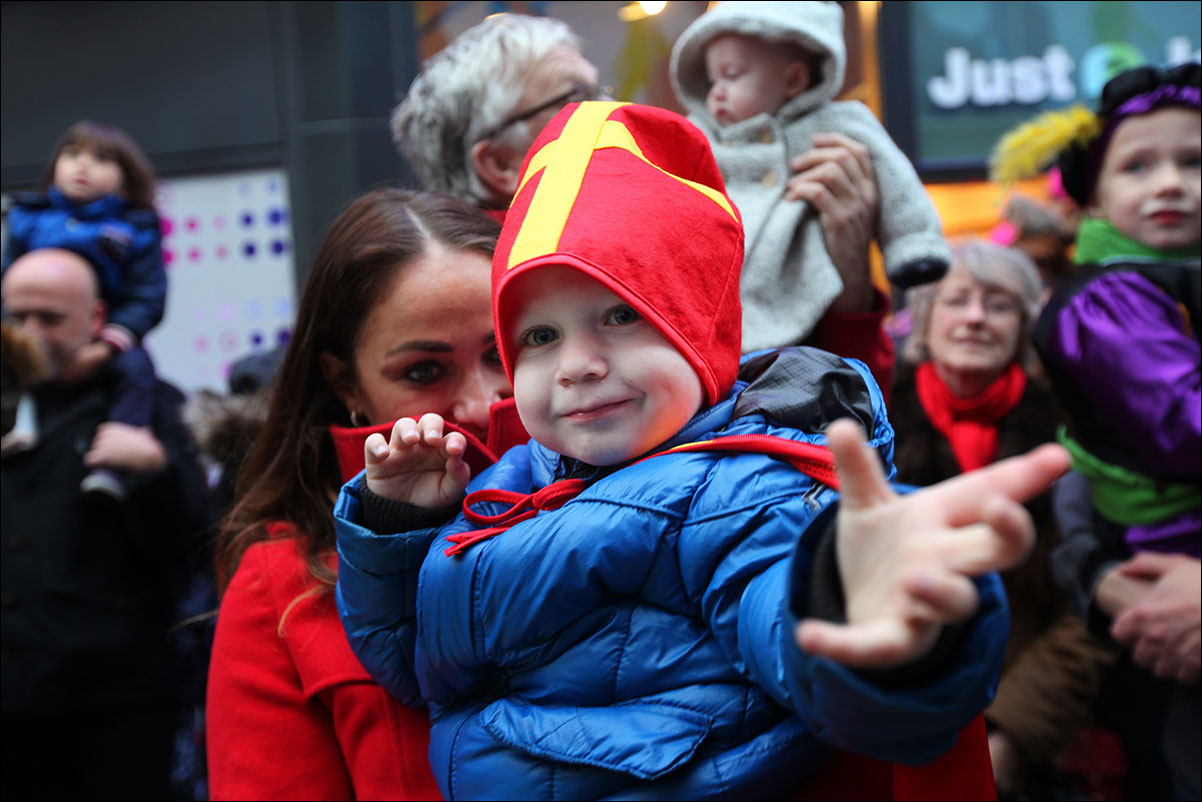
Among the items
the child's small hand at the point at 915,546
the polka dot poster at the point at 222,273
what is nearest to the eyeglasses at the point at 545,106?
the child's small hand at the point at 915,546

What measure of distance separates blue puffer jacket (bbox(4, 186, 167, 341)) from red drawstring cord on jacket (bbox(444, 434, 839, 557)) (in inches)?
96.2

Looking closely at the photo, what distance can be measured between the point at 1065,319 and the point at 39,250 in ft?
9.48

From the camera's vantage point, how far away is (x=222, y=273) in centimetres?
495

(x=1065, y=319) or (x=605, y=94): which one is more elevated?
(x=605, y=94)

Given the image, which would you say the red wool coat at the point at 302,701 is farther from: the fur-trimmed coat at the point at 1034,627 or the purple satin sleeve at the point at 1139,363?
the fur-trimmed coat at the point at 1034,627

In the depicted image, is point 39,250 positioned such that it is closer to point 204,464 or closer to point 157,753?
point 204,464

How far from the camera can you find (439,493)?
1.31 metres

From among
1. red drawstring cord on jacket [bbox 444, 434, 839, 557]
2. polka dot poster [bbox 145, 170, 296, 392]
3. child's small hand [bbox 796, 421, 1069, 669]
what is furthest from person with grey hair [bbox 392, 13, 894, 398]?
polka dot poster [bbox 145, 170, 296, 392]

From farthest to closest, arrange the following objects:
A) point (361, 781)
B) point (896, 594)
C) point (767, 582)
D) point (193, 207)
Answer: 1. point (193, 207)
2. point (361, 781)
3. point (767, 582)
4. point (896, 594)

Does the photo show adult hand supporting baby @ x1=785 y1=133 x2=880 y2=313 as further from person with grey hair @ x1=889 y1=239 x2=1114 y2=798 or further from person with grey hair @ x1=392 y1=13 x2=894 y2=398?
person with grey hair @ x1=889 y1=239 x2=1114 y2=798

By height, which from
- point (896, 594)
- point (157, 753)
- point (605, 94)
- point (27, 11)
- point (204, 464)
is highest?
point (27, 11)

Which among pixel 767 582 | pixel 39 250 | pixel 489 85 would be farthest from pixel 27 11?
pixel 767 582

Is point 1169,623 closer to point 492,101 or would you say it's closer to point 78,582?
point 492,101

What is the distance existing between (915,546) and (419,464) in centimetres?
72
